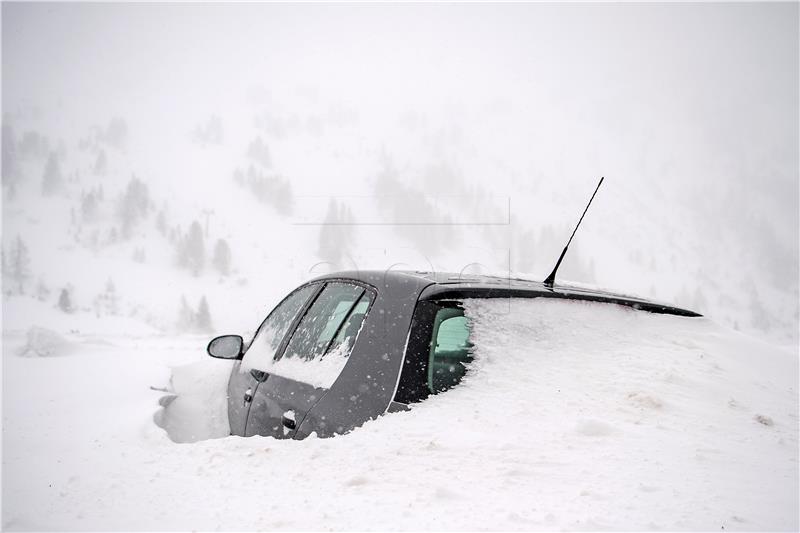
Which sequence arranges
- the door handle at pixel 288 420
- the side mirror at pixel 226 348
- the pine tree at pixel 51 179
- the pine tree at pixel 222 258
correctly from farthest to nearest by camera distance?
the pine tree at pixel 51 179, the pine tree at pixel 222 258, the side mirror at pixel 226 348, the door handle at pixel 288 420

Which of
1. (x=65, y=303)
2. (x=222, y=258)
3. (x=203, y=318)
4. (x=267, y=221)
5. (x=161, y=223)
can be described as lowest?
(x=203, y=318)

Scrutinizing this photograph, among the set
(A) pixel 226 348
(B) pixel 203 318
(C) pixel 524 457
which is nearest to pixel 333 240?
(B) pixel 203 318

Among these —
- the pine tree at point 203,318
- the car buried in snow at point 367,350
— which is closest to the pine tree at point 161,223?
the pine tree at point 203,318

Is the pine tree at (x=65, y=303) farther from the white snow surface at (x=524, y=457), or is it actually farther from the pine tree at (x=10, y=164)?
the white snow surface at (x=524, y=457)

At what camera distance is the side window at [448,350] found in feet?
6.07

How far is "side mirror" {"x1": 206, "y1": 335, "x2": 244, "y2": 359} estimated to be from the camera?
3289 millimetres

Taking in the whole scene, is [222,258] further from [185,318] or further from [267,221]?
[267,221]

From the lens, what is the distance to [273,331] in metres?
3.21

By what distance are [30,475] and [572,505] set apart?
244 centimetres

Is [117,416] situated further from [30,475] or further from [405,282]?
[405,282]

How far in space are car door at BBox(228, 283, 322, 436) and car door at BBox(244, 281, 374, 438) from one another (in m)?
0.09

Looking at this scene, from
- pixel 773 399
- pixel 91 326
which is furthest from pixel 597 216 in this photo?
pixel 773 399

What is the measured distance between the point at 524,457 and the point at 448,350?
2.04 feet

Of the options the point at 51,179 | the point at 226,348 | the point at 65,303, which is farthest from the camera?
the point at 51,179
